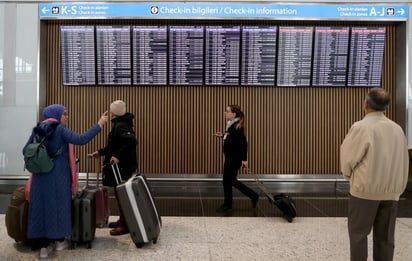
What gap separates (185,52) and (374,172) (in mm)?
4758

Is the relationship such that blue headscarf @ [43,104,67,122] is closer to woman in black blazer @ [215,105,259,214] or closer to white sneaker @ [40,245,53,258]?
white sneaker @ [40,245,53,258]

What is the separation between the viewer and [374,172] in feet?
8.34

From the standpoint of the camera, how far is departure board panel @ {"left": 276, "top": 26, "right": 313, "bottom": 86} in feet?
22.0

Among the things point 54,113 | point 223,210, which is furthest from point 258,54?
point 54,113

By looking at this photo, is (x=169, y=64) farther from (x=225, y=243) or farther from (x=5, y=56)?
(x=225, y=243)

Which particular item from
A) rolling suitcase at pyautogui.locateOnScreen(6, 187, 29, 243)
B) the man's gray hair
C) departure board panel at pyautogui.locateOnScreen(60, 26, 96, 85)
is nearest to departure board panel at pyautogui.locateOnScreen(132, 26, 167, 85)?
departure board panel at pyautogui.locateOnScreen(60, 26, 96, 85)

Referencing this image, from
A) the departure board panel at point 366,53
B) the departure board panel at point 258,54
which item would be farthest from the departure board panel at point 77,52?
the departure board panel at point 366,53

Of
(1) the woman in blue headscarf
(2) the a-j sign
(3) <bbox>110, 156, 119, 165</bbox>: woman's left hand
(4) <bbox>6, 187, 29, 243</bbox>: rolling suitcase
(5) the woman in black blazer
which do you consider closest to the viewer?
(1) the woman in blue headscarf

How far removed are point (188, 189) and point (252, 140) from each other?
153 cm

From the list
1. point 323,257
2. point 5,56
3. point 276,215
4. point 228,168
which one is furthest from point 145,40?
point 323,257

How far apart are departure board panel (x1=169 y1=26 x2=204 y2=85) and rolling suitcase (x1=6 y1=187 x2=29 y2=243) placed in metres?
3.85

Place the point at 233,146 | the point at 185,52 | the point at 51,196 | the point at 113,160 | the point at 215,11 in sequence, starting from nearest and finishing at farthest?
the point at 51,196 → the point at 113,160 → the point at 233,146 → the point at 215,11 → the point at 185,52

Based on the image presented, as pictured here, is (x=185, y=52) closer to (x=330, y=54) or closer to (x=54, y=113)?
(x=330, y=54)

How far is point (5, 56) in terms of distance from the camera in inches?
261
